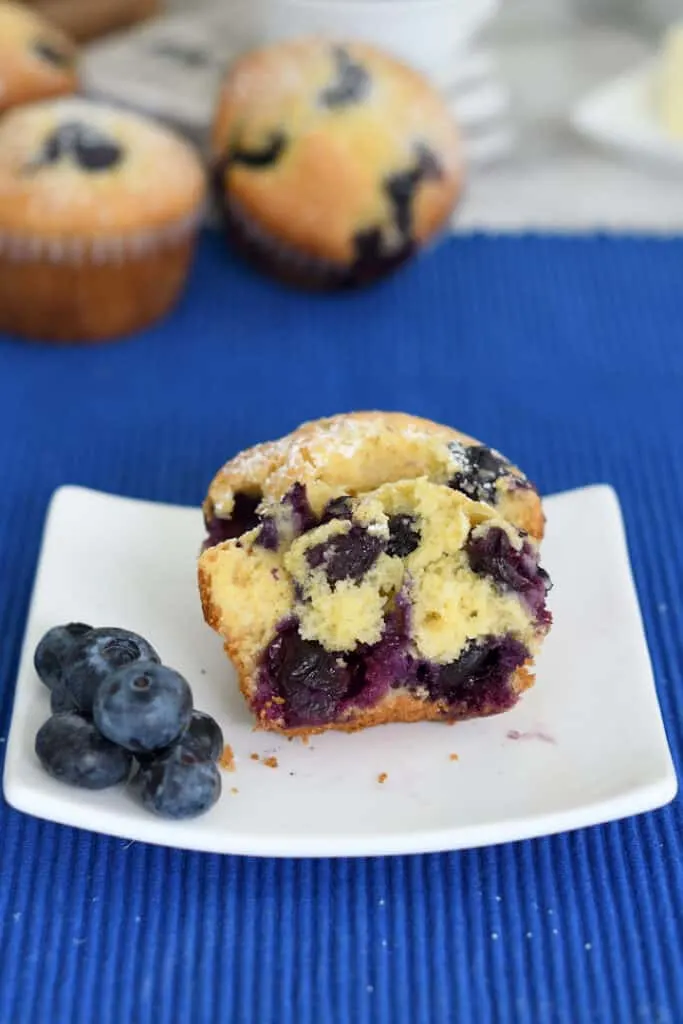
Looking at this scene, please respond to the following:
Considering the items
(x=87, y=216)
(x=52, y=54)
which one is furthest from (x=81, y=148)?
(x=52, y=54)

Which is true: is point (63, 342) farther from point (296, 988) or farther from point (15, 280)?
point (296, 988)

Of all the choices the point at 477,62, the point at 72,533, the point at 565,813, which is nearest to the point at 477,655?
the point at 565,813

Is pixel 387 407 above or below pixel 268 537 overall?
below

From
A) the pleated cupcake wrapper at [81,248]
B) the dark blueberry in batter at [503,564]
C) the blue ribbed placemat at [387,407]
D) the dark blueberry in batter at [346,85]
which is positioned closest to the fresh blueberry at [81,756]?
the blue ribbed placemat at [387,407]

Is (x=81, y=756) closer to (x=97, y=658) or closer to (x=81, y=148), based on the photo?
(x=97, y=658)

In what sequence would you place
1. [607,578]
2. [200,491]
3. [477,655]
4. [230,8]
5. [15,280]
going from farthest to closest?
[230,8], [15,280], [200,491], [607,578], [477,655]

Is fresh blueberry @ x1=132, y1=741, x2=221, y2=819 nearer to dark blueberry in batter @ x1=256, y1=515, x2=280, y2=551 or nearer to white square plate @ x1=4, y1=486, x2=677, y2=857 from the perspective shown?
white square plate @ x1=4, y1=486, x2=677, y2=857
